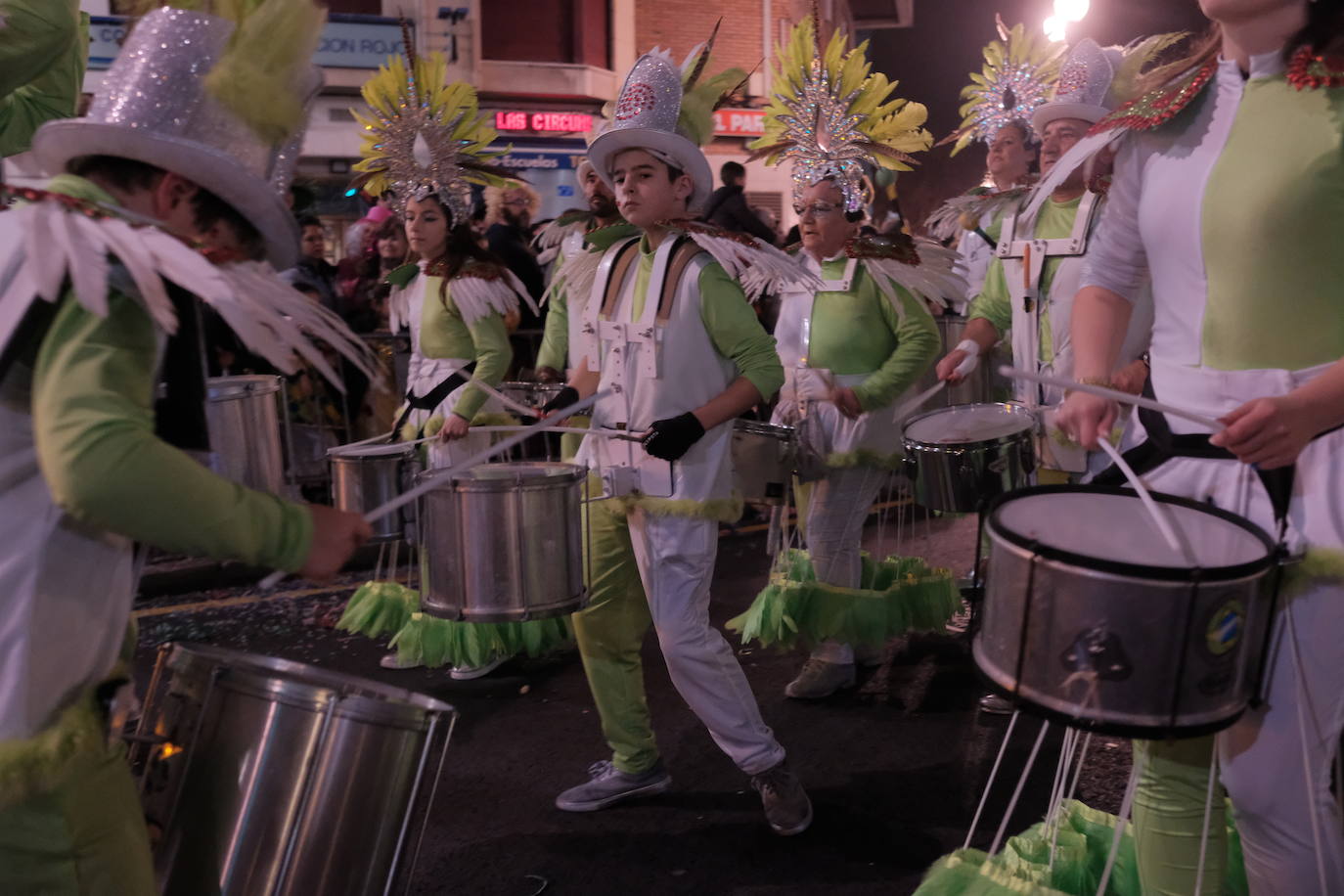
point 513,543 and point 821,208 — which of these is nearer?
point 513,543

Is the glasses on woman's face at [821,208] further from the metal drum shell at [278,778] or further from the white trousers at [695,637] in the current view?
the metal drum shell at [278,778]

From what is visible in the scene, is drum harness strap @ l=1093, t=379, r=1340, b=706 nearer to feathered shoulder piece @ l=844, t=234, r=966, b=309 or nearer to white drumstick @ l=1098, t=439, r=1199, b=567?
white drumstick @ l=1098, t=439, r=1199, b=567

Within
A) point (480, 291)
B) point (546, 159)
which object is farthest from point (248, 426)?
point (546, 159)

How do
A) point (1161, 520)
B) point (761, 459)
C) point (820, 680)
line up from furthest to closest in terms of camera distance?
point (820, 680) < point (761, 459) < point (1161, 520)

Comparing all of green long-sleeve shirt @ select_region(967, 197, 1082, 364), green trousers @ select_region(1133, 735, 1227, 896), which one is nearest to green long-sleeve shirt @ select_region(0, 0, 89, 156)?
green trousers @ select_region(1133, 735, 1227, 896)

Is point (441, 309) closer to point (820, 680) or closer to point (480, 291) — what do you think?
point (480, 291)

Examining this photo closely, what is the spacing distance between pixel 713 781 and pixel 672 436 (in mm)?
1270

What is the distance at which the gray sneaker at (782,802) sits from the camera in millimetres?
3486

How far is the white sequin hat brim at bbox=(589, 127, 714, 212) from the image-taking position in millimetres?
3533

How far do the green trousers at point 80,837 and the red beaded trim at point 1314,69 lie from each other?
2.14 meters

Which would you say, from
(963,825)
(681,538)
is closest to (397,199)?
(681,538)

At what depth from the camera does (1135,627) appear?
175 cm

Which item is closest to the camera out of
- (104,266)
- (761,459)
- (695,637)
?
(104,266)

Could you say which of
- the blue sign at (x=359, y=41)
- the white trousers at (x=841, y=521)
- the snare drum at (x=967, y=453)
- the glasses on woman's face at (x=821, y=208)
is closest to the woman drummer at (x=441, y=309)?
the white trousers at (x=841, y=521)
